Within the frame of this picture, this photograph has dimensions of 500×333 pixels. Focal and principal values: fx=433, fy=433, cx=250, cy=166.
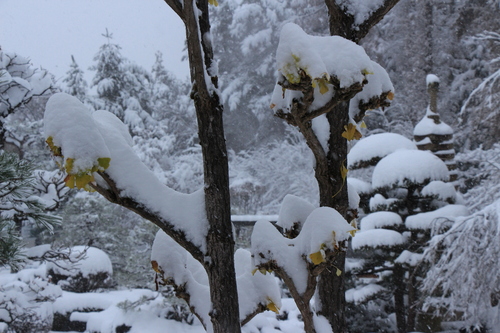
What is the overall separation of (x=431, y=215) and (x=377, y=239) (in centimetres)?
57

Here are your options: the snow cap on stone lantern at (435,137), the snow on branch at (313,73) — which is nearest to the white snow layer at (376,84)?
the snow on branch at (313,73)

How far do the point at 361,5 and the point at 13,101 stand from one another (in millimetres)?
2735

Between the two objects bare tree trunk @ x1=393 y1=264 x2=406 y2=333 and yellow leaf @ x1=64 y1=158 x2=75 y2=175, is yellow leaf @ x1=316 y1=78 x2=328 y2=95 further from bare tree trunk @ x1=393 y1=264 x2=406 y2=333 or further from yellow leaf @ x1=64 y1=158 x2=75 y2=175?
bare tree trunk @ x1=393 y1=264 x2=406 y2=333

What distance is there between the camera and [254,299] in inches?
39.2

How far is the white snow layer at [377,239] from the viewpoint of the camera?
167 inches

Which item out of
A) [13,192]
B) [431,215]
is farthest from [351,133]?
[431,215]

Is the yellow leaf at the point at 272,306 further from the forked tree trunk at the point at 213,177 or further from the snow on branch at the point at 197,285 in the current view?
the forked tree trunk at the point at 213,177

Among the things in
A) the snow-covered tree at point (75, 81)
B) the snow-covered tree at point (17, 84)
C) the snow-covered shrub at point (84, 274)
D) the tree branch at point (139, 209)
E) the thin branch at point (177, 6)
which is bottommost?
the snow-covered shrub at point (84, 274)

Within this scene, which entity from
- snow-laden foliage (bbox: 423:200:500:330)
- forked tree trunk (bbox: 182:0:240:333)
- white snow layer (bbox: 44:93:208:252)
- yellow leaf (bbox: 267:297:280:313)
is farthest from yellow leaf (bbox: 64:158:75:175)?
snow-laden foliage (bbox: 423:200:500:330)

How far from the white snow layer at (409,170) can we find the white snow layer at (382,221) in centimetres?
32

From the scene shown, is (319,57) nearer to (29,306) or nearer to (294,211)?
(294,211)

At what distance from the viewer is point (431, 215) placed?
13.8ft

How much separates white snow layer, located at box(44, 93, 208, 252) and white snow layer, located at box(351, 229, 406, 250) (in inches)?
144

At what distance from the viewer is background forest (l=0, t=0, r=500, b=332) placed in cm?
349
